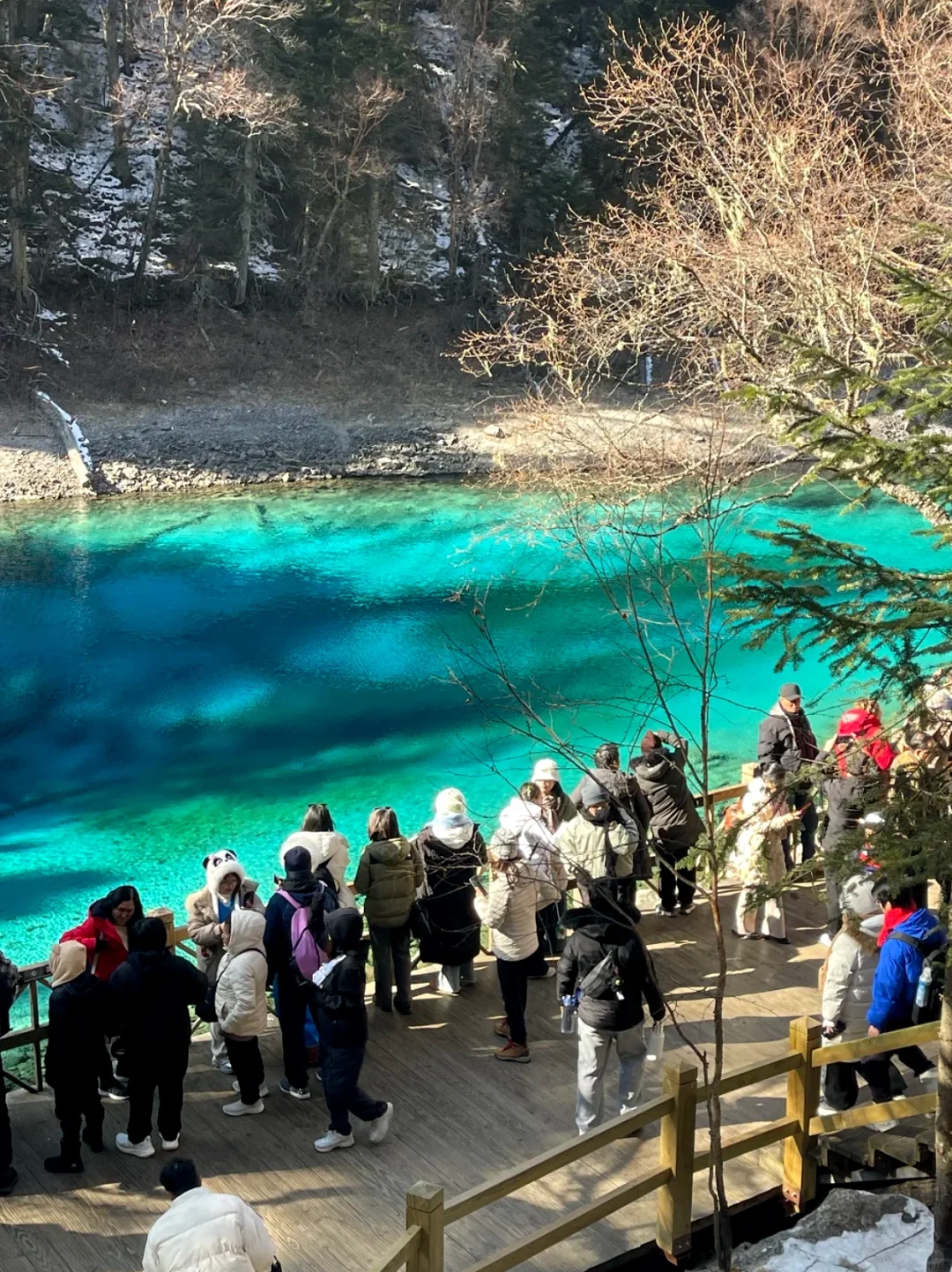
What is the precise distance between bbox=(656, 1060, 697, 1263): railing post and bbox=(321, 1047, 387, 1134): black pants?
1527mm

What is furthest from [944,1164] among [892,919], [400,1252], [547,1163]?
[400,1252]

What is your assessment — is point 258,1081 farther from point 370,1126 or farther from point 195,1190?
point 195,1190

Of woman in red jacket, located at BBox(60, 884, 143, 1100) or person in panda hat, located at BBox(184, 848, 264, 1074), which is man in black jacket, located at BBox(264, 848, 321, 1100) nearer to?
person in panda hat, located at BBox(184, 848, 264, 1074)

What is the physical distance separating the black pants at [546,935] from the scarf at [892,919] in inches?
83.0

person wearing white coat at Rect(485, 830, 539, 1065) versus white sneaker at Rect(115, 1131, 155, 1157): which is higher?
person wearing white coat at Rect(485, 830, 539, 1065)

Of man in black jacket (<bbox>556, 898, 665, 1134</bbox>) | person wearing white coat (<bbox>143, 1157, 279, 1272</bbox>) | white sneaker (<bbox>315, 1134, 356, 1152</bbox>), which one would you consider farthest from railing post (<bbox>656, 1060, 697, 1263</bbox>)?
person wearing white coat (<bbox>143, 1157, 279, 1272</bbox>)

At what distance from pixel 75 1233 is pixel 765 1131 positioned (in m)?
3.28

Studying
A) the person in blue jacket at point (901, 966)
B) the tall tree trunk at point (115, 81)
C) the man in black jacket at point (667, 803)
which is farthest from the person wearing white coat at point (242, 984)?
the tall tree trunk at point (115, 81)

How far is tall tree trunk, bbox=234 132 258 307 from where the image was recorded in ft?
106

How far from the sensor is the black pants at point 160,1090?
20.7 feet

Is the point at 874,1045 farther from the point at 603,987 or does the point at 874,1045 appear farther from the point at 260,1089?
the point at 260,1089

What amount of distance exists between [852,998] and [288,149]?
3133cm

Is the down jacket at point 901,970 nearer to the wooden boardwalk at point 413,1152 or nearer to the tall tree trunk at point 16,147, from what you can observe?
the wooden boardwalk at point 413,1152

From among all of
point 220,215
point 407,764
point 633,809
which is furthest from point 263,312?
point 633,809
